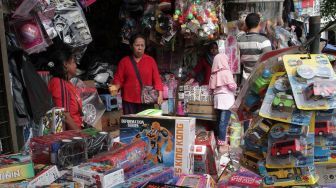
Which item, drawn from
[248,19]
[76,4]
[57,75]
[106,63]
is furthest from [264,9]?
[57,75]

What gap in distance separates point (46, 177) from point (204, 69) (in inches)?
187

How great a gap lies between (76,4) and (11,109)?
1.55 metres

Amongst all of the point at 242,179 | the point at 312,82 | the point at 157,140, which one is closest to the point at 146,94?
the point at 157,140

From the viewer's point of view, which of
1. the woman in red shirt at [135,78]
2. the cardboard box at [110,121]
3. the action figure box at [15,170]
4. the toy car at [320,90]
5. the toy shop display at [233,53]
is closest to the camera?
the toy car at [320,90]

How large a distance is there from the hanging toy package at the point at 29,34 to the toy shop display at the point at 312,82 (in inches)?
112

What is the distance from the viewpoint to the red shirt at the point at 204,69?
6.52 metres

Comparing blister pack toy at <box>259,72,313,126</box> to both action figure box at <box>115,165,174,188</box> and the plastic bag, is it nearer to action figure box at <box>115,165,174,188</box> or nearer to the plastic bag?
action figure box at <box>115,165,174,188</box>

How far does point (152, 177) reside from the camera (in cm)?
221

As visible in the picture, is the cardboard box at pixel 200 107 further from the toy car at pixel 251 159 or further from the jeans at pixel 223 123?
the toy car at pixel 251 159

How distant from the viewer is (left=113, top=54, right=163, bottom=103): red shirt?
5238 millimetres

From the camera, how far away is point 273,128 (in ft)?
6.75

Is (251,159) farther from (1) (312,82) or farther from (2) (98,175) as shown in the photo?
(2) (98,175)

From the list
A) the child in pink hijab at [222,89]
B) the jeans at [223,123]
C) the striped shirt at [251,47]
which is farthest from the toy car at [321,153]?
the jeans at [223,123]

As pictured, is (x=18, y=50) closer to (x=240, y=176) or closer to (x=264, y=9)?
(x=240, y=176)
